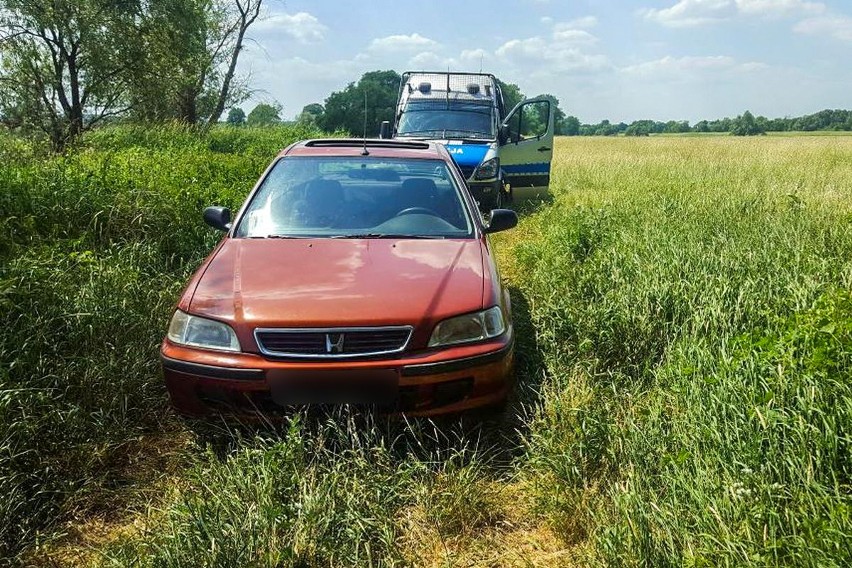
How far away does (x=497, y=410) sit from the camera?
3.07m

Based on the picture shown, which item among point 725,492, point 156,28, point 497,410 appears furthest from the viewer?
point 156,28

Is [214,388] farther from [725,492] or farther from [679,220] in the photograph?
[679,220]

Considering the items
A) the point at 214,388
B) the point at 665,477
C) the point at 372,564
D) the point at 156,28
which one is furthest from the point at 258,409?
the point at 156,28

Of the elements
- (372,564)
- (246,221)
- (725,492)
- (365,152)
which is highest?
(365,152)

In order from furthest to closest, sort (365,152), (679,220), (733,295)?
1. (679,220)
2. (365,152)
3. (733,295)

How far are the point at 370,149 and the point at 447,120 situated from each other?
7188 millimetres

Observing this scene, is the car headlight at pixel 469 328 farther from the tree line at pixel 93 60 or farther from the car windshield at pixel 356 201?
the tree line at pixel 93 60

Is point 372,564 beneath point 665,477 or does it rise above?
beneath

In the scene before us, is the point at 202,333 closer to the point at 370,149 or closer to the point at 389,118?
the point at 370,149

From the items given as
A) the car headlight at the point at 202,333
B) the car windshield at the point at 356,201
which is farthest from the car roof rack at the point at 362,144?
the car headlight at the point at 202,333

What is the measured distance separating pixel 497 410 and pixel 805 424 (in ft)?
4.44

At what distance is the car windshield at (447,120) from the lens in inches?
443

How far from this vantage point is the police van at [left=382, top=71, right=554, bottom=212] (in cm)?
1112

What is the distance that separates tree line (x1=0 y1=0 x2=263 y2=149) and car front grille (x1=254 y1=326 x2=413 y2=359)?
1306 centimetres
